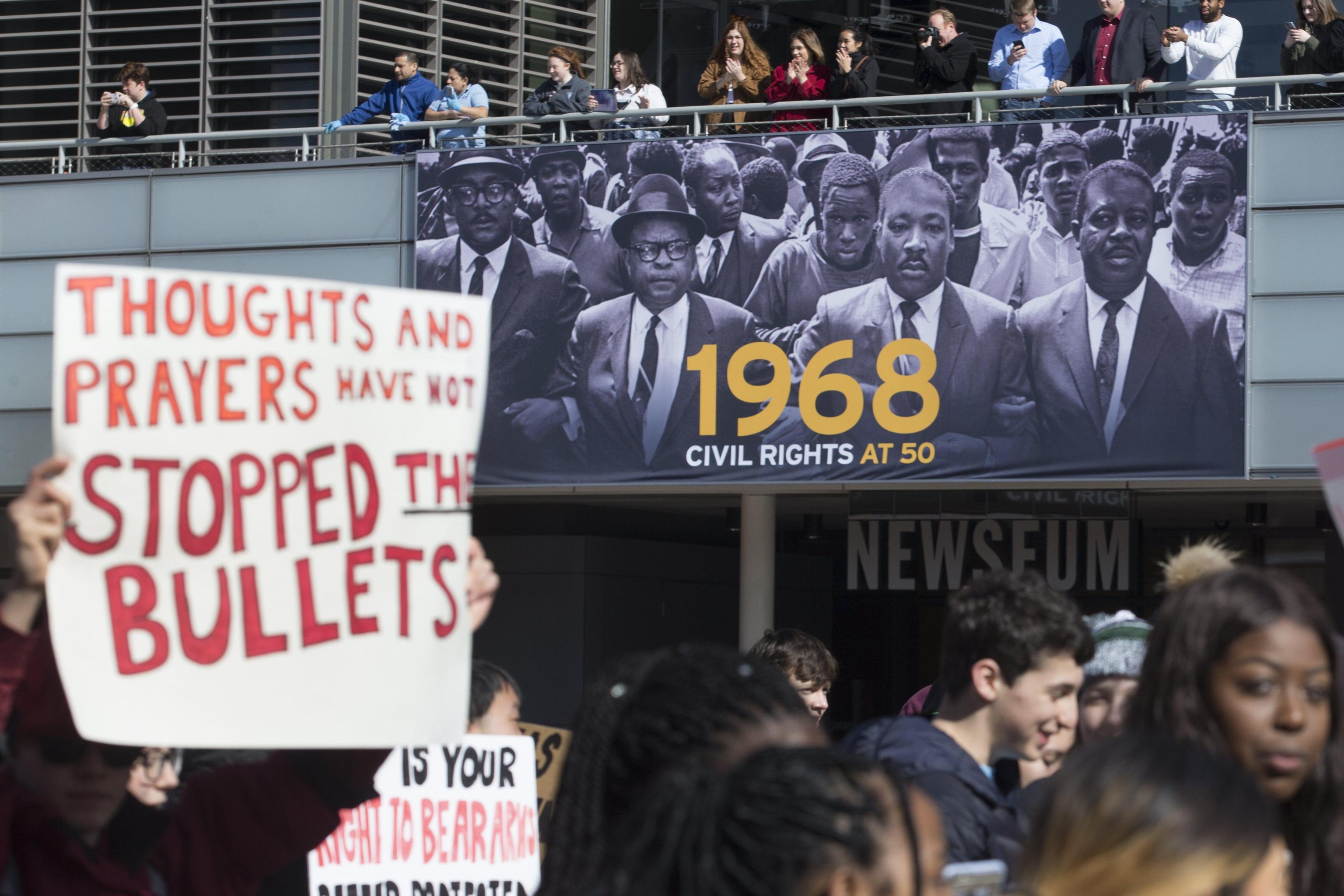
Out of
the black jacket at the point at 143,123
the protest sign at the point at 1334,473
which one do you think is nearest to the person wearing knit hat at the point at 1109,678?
the protest sign at the point at 1334,473

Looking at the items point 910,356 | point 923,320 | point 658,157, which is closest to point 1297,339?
point 923,320

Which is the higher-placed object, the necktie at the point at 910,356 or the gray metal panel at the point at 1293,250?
the gray metal panel at the point at 1293,250

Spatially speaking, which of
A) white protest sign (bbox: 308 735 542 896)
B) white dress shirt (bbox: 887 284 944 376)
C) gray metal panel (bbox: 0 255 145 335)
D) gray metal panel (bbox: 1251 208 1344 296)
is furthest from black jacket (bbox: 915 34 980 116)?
white protest sign (bbox: 308 735 542 896)

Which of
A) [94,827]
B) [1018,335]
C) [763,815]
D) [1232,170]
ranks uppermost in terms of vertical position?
[1232,170]

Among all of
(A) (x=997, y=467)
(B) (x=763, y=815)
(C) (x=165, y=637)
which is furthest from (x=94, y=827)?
(A) (x=997, y=467)

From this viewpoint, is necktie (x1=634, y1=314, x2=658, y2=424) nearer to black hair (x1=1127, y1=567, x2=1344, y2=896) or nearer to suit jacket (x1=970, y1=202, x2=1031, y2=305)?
suit jacket (x1=970, y1=202, x2=1031, y2=305)

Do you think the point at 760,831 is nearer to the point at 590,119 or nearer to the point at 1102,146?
the point at 1102,146

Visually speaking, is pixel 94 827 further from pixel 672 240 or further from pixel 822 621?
pixel 822 621

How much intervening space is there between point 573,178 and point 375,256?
2159mm

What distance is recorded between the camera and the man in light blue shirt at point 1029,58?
561 inches

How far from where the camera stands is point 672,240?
15.7 meters

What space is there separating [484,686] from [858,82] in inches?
422

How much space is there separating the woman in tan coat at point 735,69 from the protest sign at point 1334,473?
37.8 feet

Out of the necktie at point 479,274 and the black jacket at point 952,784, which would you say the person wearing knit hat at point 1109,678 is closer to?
the black jacket at point 952,784
